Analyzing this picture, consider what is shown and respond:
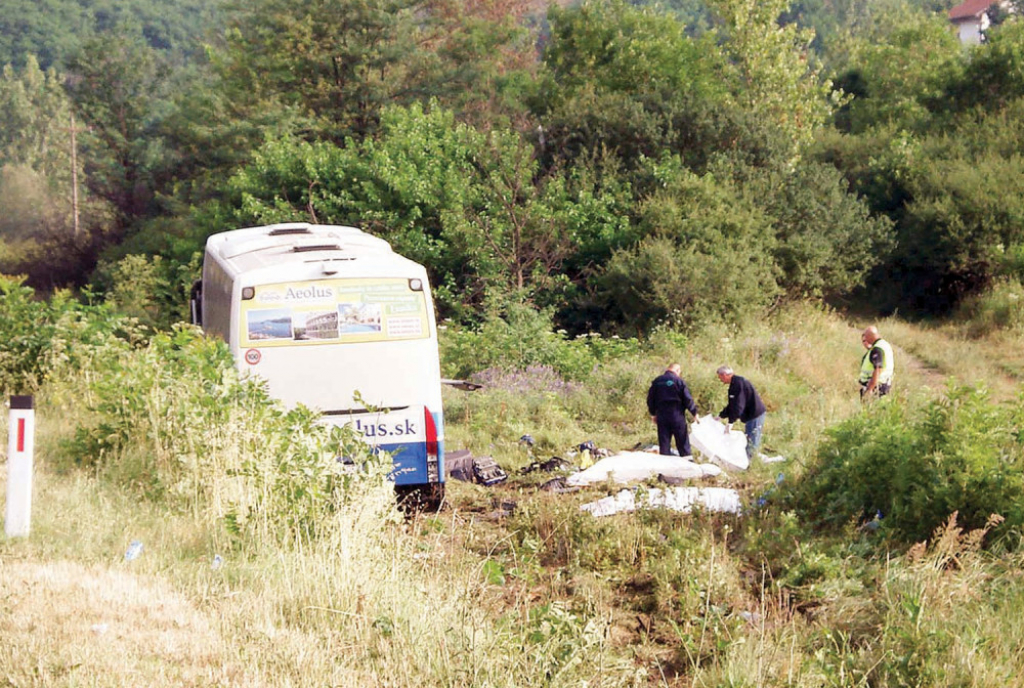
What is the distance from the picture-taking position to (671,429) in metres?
13.7

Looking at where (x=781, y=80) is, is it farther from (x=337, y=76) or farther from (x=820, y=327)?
(x=820, y=327)

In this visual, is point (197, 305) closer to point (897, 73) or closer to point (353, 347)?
point (353, 347)


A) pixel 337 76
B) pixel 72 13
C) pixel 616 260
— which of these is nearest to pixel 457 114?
pixel 337 76

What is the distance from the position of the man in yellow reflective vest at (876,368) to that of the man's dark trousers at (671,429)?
2.77 m

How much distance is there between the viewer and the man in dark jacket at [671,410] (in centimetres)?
1362

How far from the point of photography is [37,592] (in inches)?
221

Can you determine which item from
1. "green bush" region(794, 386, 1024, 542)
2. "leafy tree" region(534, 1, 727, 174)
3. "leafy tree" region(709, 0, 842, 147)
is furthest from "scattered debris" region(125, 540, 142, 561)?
"leafy tree" region(709, 0, 842, 147)

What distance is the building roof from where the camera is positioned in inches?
3652

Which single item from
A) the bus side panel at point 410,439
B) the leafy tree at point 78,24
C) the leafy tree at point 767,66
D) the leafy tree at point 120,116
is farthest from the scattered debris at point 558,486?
the leafy tree at point 78,24

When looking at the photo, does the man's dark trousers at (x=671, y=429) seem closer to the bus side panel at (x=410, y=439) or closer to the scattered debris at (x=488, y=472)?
the scattered debris at (x=488, y=472)

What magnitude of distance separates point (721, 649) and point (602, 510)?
3795mm

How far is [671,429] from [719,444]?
0.62m

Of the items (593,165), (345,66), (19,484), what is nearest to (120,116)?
(345,66)

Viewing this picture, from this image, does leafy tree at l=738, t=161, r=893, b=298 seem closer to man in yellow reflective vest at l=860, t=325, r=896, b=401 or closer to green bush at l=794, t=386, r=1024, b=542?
man in yellow reflective vest at l=860, t=325, r=896, b=401
